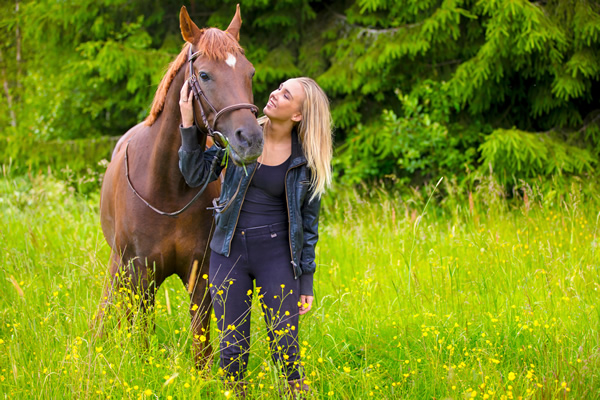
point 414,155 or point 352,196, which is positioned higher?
point 414,155

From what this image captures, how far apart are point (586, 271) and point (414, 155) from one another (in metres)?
3.35

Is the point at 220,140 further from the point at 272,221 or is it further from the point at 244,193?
the point at 272,221

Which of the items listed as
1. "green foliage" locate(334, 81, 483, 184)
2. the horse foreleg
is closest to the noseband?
the horse foreleg

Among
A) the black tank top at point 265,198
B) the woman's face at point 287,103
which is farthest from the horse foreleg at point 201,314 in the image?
the woman's face at point 287,103

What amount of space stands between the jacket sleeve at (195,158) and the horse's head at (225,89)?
109 millimetres

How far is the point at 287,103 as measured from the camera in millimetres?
2604

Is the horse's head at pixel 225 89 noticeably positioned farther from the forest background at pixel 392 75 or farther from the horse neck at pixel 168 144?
the forest background at pixel 392 75

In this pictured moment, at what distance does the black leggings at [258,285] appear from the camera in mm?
2570

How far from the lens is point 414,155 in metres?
6.74

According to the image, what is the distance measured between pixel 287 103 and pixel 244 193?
529mm

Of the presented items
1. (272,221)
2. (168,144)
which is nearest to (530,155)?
(272,221)

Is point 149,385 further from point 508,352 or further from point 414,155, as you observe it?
point 414,155

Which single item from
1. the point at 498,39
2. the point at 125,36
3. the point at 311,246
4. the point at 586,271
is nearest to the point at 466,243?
the point at 586,271

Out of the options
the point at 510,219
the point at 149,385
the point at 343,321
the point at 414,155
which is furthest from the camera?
the point at 414,155
